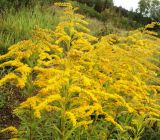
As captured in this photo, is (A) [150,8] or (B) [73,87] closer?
(B) [73,87]

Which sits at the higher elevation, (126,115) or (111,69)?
(111,69)

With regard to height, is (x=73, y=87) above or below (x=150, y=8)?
above

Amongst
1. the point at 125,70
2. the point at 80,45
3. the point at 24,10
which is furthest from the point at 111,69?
the point at 24,10

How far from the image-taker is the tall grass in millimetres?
10344

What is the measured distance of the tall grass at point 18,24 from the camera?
33.9ft

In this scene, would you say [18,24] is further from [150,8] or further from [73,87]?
[150,8]

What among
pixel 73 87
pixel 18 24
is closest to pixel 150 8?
pixel 18 24

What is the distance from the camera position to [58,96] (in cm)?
466

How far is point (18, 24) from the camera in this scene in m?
11.7

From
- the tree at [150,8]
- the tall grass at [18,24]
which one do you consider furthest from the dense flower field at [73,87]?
the tree at [150,8]

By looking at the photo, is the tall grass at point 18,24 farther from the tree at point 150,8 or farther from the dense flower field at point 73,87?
the tree at point 150,8

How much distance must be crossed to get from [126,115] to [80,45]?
1.22 meters

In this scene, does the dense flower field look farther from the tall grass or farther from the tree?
the tree

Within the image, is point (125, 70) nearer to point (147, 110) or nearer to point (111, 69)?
point (111, 69)
